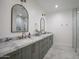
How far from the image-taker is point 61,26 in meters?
5.19

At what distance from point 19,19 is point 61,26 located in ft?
11.9

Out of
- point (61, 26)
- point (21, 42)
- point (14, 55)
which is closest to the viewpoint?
point (14, 55)

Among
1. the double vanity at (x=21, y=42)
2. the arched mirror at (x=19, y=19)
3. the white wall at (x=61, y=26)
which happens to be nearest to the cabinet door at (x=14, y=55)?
the double vanity at (x=21, y=42)

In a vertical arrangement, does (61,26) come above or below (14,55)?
above

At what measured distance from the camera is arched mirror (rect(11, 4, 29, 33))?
212cm

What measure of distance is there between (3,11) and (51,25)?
4.19 metres

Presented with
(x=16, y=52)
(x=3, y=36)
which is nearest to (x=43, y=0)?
(x=3, y=36)

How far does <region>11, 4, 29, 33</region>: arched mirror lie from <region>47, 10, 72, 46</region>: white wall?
315cm

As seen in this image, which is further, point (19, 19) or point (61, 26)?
point (61, 26)

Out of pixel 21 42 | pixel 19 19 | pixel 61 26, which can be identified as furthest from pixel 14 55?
pixel 61 26

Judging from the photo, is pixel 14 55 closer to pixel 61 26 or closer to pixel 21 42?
pixel 21 42

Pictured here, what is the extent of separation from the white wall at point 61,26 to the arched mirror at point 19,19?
3.15 meters

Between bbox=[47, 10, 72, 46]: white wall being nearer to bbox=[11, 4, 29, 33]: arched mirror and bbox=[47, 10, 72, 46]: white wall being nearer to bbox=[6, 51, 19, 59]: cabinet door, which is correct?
bbox=[11, 4, 29, 33]: arched mirror

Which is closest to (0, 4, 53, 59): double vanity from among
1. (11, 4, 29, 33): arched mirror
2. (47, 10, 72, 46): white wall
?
(11, 4, 29, 33): arched mirror
